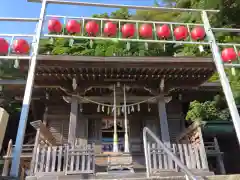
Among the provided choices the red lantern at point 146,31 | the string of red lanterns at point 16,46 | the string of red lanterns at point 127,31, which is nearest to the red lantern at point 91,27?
the string of red lanterns at point 127,31

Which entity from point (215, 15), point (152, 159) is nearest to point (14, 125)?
point (152, 159)

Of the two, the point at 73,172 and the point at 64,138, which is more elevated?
the point at 64,138

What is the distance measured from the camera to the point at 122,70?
29.6 feet

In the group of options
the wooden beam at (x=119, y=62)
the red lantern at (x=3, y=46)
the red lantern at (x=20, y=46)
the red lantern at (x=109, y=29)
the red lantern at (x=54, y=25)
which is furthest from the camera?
the red lantern at (x=109, y=29)

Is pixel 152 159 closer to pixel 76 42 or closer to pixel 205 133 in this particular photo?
pixel 205 133

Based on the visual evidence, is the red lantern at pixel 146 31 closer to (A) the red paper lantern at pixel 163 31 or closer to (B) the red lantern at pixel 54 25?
(A) the red paper lantern at pixel 163 31

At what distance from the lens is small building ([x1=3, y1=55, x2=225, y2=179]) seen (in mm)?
7156

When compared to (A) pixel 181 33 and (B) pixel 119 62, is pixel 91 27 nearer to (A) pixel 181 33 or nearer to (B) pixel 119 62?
(B) pixel 119 62

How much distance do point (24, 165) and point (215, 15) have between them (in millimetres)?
15735

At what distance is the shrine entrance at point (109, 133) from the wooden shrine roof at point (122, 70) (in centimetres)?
216

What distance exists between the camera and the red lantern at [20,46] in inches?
320

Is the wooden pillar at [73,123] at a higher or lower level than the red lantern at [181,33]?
lower

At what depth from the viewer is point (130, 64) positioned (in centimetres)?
869

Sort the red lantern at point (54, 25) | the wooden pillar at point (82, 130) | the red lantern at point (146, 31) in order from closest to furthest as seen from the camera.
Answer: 1. the red lantern at point (54, 25)
2. the red lantern at point (146, 31)
3. the wooden pillar at point (82, 130)
